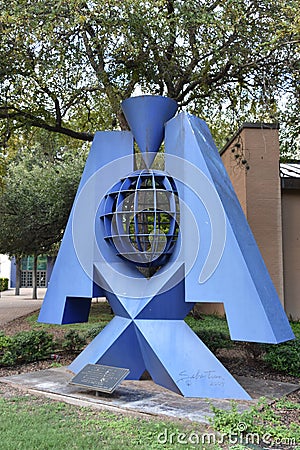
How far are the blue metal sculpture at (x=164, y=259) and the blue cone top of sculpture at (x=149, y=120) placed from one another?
17 mm

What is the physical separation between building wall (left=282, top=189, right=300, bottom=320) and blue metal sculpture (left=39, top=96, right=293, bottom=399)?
7366 mm

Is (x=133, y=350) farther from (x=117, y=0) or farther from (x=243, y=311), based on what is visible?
(x=117, y=0)

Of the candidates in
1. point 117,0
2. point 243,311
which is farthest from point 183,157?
point 117,0

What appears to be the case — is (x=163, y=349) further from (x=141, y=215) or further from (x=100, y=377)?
(x=141, y=215)

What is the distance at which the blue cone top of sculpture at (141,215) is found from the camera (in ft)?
Result: 24.5

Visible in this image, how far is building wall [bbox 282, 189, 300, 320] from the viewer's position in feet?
47.2

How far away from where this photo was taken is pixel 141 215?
308 inches

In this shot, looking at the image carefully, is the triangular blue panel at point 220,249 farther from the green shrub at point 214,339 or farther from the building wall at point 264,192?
the building wall at point 264,192

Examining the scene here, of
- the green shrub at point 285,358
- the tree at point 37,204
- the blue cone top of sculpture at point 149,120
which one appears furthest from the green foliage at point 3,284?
the blue cone top of sculpture at point 149,120

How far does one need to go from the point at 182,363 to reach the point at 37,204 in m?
13.8

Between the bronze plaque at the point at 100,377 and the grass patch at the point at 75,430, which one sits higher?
the bronze plaque at the point at 100,377

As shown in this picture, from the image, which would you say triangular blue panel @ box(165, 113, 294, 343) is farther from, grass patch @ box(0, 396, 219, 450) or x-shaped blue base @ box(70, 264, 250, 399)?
grass patch @ box(0, 396, 219, 450)

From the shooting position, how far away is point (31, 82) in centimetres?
1184

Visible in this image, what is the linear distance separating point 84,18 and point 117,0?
35.3 inches
